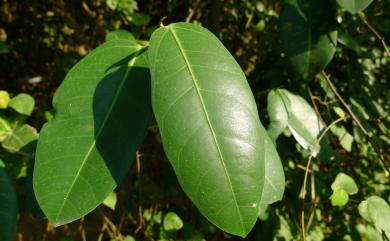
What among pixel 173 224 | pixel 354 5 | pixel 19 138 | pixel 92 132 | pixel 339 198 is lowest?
pixel 173 224

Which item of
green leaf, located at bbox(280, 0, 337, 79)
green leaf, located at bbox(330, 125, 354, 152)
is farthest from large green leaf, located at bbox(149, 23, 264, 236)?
green leaf, located at bbox(330, 125, 354, 152)

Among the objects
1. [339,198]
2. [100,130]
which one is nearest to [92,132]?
[100,130]

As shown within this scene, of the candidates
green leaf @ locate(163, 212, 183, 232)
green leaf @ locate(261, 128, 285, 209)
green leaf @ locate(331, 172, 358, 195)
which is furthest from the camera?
green leaf @ locate(163, 212, 183, 232)

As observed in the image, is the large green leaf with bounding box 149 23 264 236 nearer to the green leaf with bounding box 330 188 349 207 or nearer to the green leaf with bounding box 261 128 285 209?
the green leaf with bounding box 261 128 285 209

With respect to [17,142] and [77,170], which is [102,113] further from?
[17,142]

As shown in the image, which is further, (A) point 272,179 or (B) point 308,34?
(B) point 308,34

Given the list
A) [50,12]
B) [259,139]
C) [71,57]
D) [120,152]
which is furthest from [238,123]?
[50,12]

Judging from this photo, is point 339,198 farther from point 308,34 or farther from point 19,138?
point 19,138
